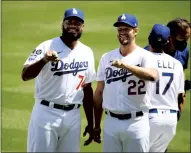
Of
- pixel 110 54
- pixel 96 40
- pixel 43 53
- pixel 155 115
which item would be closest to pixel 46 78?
pixel 43 53

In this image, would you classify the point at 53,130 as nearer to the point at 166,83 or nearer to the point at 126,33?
the point at 126,33

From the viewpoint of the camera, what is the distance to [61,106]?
4793mm

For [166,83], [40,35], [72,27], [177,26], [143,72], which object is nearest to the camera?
[143,72]

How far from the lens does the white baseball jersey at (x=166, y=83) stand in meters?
5.08

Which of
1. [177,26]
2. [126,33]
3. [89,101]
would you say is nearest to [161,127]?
[89,101]

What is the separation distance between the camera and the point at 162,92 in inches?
201

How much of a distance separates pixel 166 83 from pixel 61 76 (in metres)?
1.02

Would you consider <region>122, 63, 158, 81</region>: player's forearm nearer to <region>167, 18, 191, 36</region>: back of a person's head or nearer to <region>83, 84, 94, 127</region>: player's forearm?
<region>83, 84, 94, 127</region>: player's forearm

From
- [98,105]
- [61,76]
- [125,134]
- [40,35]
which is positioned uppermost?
[40,35]

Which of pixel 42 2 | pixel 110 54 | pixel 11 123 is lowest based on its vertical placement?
pixel 11 123

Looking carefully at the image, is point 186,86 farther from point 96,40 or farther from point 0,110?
point 96,40

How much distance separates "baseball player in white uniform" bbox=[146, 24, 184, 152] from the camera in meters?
5.06

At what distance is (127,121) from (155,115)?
48 centimetres

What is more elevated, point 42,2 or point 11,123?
point 42,2
